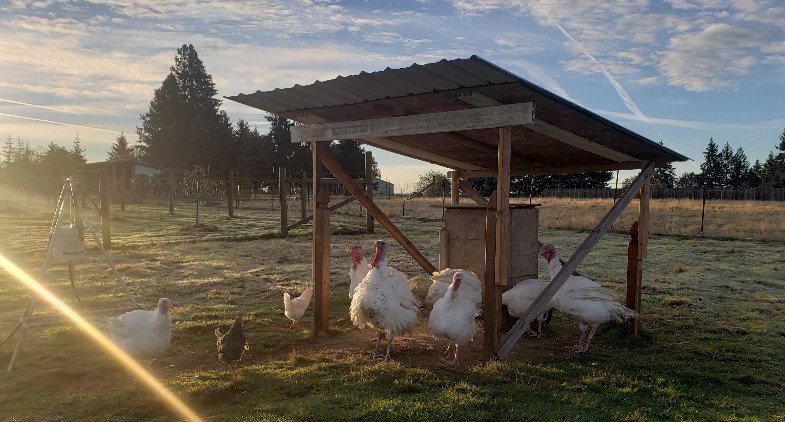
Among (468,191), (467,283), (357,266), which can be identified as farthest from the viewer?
(468,191)

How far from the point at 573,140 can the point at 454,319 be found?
2.94 meters

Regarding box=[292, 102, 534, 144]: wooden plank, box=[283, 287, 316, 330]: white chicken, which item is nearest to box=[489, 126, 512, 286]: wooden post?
box=[292, 102, 534, 144]: wooden plank

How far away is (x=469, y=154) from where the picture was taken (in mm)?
8367

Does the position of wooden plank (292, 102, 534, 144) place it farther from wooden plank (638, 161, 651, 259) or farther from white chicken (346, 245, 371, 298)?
wooden plank (638, 161, 651, 259)

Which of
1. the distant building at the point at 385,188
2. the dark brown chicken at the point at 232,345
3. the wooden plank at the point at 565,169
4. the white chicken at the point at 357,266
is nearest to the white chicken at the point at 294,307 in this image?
the white chicken at the point at 357,266

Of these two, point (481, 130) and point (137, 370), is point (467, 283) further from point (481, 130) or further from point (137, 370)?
point (137, 370)

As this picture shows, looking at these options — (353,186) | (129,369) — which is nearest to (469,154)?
(353,186)

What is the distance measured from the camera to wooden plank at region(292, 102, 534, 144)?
15.8ft

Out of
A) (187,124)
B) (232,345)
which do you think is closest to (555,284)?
(232,345)

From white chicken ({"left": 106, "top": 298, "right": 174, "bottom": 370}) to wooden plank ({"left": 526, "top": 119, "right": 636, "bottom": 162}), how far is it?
480 cm

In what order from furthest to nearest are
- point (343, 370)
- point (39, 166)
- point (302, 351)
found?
point (39, 166) → point (302, 351) → point (343, 370)

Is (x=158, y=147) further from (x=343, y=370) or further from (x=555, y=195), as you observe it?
(x=343, y=370)

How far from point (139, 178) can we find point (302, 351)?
39.2 meters

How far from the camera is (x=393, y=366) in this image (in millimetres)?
4918
